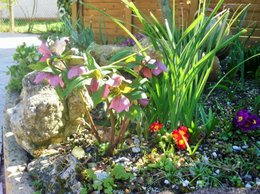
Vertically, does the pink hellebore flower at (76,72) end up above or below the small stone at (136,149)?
above

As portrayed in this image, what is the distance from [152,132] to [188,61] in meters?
0.49

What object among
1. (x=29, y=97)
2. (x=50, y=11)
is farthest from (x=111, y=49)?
(x=50, y=11)

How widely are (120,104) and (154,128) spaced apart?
505mm

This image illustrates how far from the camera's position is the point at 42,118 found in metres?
2.24

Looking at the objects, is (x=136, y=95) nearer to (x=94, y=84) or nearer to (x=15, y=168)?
(x=94, y=84)

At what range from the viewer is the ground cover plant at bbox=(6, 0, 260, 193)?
1.81 metres

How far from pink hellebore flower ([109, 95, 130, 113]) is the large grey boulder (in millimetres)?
636

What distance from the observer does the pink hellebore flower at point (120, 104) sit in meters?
1.72

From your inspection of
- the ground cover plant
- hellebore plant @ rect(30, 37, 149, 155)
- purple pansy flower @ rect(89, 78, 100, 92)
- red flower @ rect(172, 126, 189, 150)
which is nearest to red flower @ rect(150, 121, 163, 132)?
the ground cover plant

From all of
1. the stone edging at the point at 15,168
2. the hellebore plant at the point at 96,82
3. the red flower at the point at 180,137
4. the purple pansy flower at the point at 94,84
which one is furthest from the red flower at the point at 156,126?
the stone edging at the point at 15,168

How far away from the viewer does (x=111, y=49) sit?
3.72 m

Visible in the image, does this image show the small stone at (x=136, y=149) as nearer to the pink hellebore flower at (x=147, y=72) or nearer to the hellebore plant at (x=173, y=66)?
the hellebore plant at (x=173, y=66)

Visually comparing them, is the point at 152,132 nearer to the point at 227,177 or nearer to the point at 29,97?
the point at 227,177

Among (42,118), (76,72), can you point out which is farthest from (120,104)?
(42,118)
